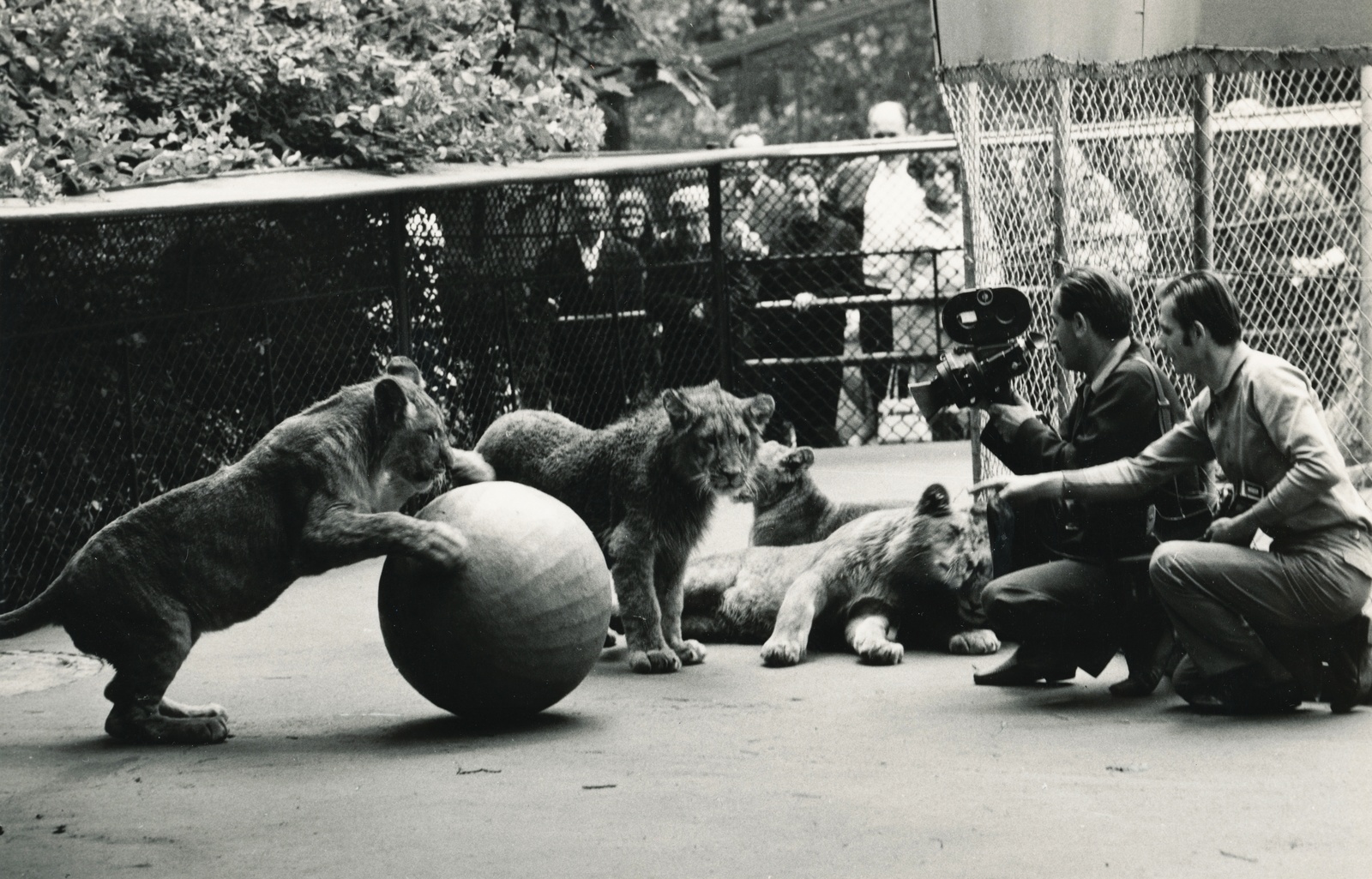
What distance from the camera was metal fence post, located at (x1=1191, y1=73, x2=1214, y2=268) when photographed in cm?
751

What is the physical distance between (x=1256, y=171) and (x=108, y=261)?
7040 mm

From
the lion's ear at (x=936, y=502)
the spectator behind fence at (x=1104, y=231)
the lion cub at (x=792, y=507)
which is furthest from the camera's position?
the lion cub at (x=792, y=507)

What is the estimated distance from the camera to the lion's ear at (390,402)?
21.8 ft

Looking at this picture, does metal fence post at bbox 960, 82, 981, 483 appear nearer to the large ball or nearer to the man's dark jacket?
the man's dark jacket

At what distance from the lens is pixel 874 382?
13.7 meters

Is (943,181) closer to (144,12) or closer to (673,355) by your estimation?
(673,355)

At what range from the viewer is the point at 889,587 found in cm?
778

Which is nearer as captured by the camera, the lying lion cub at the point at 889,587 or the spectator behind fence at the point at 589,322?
the lying lion cub at the point at 889,587

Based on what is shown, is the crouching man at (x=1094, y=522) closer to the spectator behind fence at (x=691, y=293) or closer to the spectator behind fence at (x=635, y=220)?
the spectator behind fence at (x=635, y=220)

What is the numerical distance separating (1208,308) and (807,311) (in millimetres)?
7375

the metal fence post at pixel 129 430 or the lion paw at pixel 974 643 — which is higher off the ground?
the metal fence post at pixel 129 430

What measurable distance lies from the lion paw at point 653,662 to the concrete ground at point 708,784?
0.07 m

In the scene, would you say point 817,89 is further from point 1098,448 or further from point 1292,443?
point 1292,443

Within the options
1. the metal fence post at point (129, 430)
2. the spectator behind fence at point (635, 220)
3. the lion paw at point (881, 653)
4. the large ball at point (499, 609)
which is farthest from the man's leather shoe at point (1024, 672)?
the spectator behind fence at point (635, 220)
